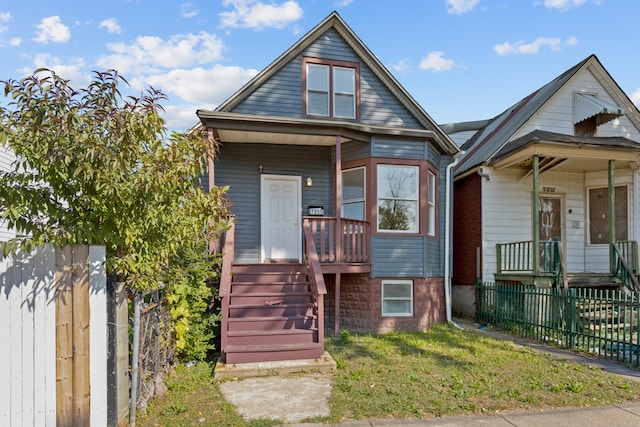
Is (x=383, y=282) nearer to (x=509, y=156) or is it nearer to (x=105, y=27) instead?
(x=509, y=156)

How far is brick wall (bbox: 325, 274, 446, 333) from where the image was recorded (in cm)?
1009

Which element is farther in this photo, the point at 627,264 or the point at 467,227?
the point at 467,227

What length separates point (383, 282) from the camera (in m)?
10.4

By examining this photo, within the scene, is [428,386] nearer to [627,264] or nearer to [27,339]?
[27,339]

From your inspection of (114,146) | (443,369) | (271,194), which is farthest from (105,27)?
(443,369)

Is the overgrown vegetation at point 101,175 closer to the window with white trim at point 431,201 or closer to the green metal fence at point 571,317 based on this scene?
the green metal fence at point 571,317

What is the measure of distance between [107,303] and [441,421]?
357cm

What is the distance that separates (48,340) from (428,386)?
14.4 ft

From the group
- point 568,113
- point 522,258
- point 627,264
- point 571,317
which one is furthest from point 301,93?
point 627,264

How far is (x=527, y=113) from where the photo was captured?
12734mm

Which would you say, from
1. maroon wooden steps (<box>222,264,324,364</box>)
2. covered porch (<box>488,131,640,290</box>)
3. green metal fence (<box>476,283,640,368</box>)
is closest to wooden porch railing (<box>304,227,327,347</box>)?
maroon wooden steps (<box>222,264,324,364</box>)

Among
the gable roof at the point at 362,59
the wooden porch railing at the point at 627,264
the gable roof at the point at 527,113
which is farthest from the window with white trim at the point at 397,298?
the wooden porch railing at the point at 627,264

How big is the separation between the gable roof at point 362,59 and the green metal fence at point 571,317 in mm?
4108

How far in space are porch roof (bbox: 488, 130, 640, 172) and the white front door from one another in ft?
17.6
